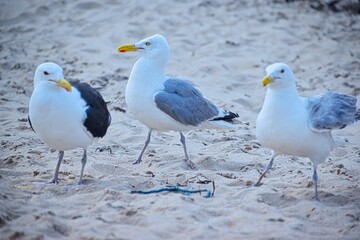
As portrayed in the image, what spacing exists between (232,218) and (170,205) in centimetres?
48

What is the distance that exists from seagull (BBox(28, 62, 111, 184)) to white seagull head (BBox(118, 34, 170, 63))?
3.64 ft

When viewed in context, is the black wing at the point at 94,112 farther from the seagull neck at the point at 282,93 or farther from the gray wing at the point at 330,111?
the gray wing at the point at 330,111

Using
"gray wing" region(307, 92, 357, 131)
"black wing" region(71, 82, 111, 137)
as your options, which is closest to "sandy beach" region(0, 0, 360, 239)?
"black wing" region(71, 82, 111, 137)

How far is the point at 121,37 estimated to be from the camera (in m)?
10.2

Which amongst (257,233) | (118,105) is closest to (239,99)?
(118,105)

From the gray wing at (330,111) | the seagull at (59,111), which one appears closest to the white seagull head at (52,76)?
the seagull at (59,111)

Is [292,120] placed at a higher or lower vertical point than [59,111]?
lower

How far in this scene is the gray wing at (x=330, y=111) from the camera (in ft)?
17.2

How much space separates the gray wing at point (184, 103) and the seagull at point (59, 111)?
37.3 inches

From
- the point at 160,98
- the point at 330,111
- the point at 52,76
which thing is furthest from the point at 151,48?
the point at 330,111

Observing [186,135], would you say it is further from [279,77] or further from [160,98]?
[279,77]

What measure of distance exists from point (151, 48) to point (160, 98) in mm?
600

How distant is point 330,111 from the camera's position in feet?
17.7

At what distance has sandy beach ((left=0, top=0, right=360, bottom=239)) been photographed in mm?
4551
